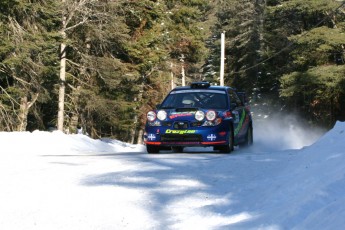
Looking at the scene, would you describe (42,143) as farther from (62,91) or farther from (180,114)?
(62,91)

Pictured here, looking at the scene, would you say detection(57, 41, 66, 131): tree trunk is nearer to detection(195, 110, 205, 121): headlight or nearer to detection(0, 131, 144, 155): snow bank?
detection(0, 131, 144, 155): snow bank

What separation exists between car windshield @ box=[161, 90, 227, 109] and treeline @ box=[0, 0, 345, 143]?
10479 mm

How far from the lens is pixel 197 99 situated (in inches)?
552

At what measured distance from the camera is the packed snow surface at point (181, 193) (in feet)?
19.8

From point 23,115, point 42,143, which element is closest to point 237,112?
point 42,143

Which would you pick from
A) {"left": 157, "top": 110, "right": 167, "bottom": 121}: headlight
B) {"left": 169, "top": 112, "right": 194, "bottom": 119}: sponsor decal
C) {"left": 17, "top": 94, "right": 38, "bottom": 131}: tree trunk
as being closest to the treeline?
{"left": 17, "top": 94, "right": 38, "bottom": 131}: tree trunk

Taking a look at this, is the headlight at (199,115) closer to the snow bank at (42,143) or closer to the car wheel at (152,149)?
the car wheel at (152,149)

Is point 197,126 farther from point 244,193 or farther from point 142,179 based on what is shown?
point 244,193

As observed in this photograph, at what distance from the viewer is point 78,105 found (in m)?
31.6

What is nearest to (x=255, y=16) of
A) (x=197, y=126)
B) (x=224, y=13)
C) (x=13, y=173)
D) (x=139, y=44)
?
(x=224, y=13)

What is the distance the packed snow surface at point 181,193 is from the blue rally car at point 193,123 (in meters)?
2.13

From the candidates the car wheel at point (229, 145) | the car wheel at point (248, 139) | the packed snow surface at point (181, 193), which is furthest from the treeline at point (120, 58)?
the packed snow surface at point (181, 193)

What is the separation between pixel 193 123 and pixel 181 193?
5.34 meters

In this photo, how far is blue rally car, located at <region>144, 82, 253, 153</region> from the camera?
42.7 feet
